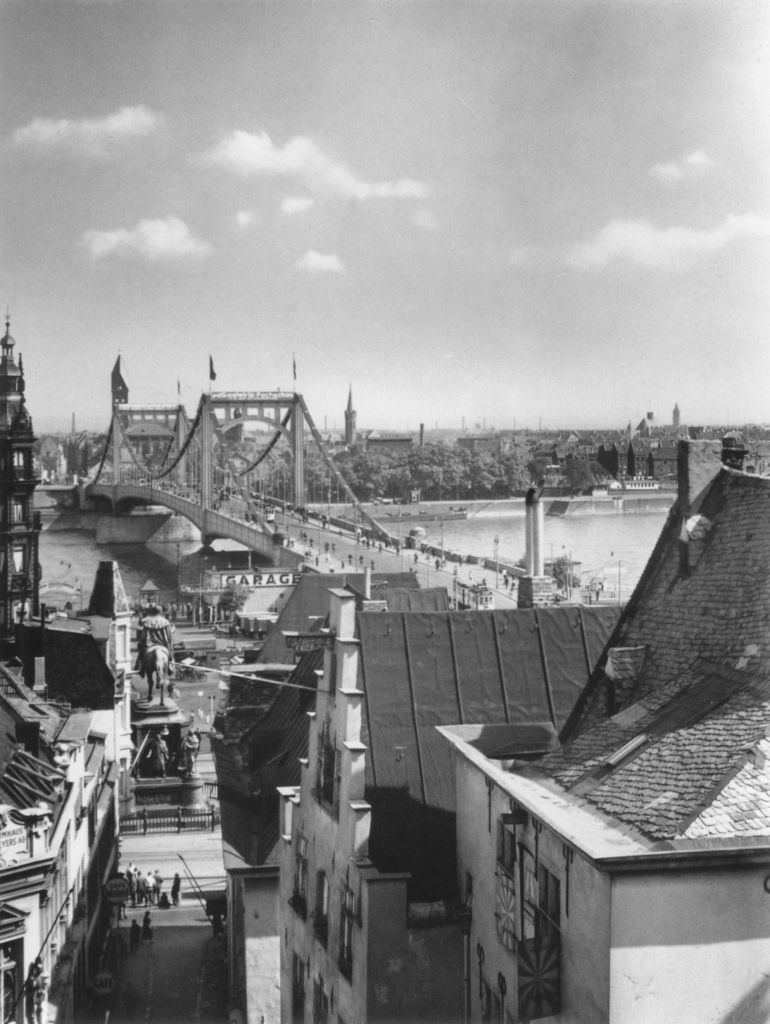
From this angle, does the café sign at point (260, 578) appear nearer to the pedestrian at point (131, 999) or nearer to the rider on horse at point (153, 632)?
the rider on horse at point (153, 632)

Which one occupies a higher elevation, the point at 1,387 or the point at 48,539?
the point at 1,387

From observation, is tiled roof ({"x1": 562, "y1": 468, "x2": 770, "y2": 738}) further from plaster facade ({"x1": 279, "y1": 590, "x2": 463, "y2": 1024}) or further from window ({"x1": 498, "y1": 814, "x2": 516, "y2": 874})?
plaster facade ({"x1": 279, "y1": 590, "x2": 463, "y2": 1024})

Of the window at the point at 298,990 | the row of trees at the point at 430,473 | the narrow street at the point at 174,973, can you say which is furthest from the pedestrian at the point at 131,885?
the row of trees at the point at 430,473

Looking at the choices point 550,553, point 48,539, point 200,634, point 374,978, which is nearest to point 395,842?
point 374,978

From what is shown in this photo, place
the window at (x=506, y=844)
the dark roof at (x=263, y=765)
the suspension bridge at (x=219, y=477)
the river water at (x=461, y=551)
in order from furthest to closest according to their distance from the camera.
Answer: the suspension bridge at (x=219, y=477)
the river water at (x=461, y=551)
the dark roof at (x=263, y=765)
the window at (x=506, y=844)

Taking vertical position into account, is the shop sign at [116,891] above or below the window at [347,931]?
below

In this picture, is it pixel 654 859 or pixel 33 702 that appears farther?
pixel 33 702

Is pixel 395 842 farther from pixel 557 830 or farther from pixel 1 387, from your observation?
pixel 1 387

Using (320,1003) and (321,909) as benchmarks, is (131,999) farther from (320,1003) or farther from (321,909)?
(321,909)

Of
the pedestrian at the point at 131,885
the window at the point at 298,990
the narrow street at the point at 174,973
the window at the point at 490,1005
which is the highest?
the window at the point at 490,1005
